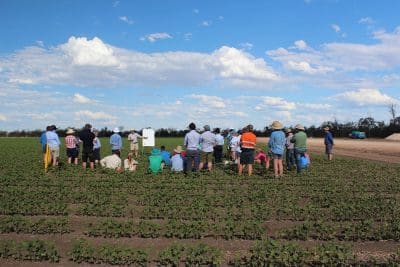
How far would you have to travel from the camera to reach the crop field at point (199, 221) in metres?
6.50

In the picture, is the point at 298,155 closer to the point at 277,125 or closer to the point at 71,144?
the point at 277,125

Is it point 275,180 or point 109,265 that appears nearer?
point 109,265

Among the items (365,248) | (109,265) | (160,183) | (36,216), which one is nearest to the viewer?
(109,265)

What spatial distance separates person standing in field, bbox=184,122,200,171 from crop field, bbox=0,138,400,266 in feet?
3.94

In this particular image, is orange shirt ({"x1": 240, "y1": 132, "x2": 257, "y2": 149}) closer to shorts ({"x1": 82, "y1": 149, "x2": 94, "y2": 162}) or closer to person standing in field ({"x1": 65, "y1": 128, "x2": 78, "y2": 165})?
shorts ({"x1": 82, "y1": 149, "x2": 94, "y2": 162})

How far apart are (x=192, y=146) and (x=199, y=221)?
7925 millimetres

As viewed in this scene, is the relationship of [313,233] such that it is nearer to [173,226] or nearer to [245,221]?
[245,221]

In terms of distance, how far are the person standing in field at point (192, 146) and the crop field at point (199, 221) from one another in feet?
3.94

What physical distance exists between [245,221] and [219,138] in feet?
37.9

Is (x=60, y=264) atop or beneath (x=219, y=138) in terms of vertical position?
beneath

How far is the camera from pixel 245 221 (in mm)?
8961

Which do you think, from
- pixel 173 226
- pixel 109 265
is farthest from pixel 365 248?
pixel 109 265

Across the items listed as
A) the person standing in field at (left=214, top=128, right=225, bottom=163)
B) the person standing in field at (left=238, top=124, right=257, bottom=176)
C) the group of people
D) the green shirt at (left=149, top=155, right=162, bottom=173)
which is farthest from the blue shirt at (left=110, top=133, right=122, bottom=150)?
the person standing in field at (left=238, top=124, right=257, bottom=176)

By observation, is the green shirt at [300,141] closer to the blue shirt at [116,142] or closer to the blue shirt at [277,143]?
the blue shirt at [277,143]
